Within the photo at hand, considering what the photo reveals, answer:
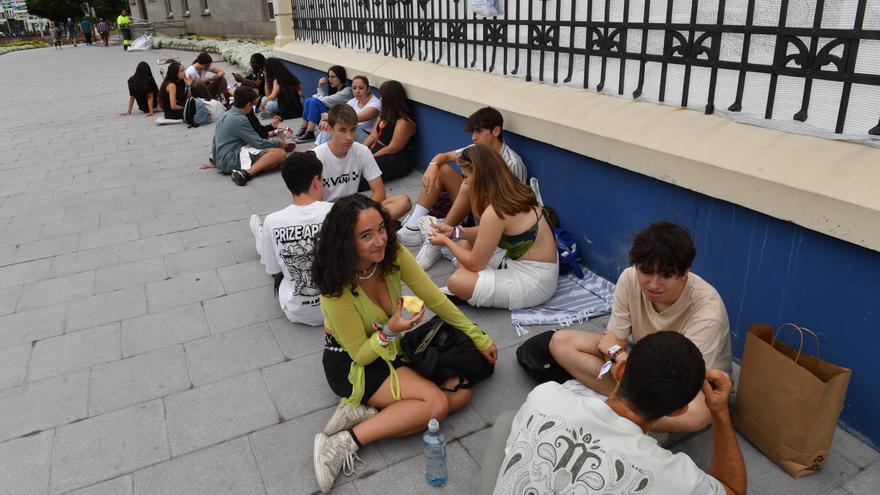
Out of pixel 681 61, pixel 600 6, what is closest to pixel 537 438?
pixel 681 61

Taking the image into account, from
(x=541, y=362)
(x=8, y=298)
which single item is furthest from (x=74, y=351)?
(x=541, y=362)

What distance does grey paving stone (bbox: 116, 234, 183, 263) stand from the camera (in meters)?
5.41

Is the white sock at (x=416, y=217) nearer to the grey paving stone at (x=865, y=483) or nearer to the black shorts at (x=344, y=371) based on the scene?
the black shorts at (x=344, y=371)

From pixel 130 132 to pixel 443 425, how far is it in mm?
10016

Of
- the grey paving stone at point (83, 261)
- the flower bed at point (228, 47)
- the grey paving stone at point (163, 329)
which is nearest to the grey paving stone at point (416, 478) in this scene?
the grey paving stone at point (163, 329)

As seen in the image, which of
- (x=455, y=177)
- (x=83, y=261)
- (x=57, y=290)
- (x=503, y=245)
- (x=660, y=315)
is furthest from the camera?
(x=455, y=177)

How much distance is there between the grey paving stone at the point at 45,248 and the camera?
554 cm

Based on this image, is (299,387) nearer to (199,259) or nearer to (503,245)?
(503,245)

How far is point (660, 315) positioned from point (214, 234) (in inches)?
173

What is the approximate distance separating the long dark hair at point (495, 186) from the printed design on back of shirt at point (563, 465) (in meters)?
2.15

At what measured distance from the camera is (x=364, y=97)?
7504 mm

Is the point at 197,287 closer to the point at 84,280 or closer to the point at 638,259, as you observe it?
the point at 84,280

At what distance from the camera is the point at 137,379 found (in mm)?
3586

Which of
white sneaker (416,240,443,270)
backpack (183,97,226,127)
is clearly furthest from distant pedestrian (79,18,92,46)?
white sneaker (416,240,443,270)
